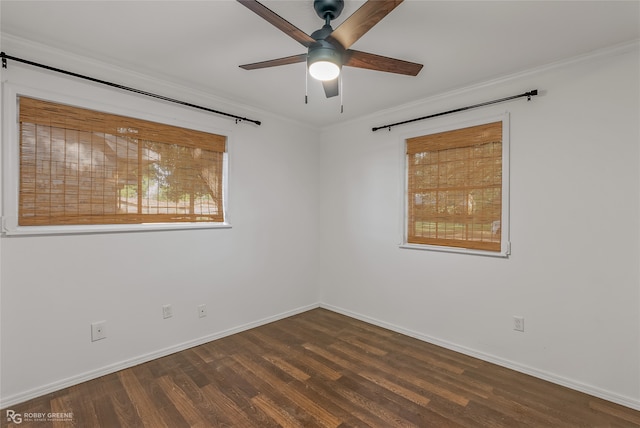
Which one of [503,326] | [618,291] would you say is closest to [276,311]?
[503,326]

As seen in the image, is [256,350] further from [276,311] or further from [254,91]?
[254,91]

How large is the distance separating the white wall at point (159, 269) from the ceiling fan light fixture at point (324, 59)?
1.78 m

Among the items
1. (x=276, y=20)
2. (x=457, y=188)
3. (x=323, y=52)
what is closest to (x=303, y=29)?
(x=323, y=52)

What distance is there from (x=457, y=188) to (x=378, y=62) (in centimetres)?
166

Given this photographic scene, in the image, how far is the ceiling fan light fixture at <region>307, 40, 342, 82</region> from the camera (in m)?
1.64

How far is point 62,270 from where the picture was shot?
2.33m

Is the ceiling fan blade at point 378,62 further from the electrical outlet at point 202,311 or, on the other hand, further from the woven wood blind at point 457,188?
the electrical outlet at point 202,311

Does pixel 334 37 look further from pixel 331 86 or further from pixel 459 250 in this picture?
pixel 459 250

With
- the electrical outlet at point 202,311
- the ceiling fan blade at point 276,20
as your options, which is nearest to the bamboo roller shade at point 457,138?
the ceiling fan blade at point 276,20

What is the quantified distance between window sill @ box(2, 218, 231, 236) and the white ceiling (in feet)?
3.95

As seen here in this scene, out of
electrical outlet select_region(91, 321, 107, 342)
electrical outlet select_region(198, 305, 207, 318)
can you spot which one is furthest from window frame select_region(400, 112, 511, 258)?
electrical outlet select_region(91, 321, 107, 342)

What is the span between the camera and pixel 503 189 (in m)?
2.71

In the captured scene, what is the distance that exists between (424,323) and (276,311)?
1711 millimetres

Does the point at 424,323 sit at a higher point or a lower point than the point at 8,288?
lower
